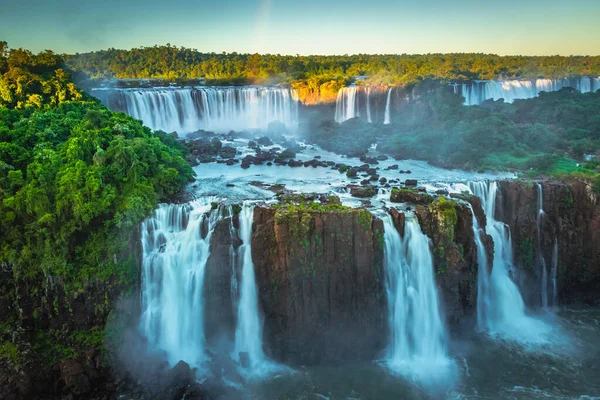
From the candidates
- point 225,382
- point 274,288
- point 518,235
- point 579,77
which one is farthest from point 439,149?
point 579,77

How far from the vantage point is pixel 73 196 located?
49.7ft

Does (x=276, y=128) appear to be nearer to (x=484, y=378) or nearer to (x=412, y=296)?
(x=412, y=296)

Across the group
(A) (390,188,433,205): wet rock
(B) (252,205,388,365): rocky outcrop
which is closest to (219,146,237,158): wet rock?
(A) (390,188,433,205): wet rock

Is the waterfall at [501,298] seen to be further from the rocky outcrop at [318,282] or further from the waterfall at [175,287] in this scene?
the waterfall at [175,287]

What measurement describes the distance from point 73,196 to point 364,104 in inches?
1167

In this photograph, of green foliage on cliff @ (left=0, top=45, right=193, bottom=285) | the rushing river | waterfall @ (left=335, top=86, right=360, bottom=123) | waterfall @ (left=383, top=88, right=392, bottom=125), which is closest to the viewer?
the rushing river

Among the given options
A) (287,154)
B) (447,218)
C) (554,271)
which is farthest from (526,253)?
(287,154)

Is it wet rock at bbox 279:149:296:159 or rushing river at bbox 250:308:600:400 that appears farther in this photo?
wet rock at bbox 279:149:296:159

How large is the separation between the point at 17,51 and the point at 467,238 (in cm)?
2574

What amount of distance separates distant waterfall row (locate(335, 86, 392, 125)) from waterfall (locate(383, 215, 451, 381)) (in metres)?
24.3

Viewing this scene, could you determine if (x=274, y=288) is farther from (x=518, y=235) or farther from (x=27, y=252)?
(x=518, y=235)

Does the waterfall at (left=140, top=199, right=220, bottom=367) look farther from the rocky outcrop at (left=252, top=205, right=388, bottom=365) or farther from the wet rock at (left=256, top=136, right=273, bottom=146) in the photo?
the wet rock at (left=256, top=136, right=273, bottom=146)

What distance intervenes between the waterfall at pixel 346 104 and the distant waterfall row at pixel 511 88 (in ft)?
28.2

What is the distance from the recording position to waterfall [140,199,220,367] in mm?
15391
